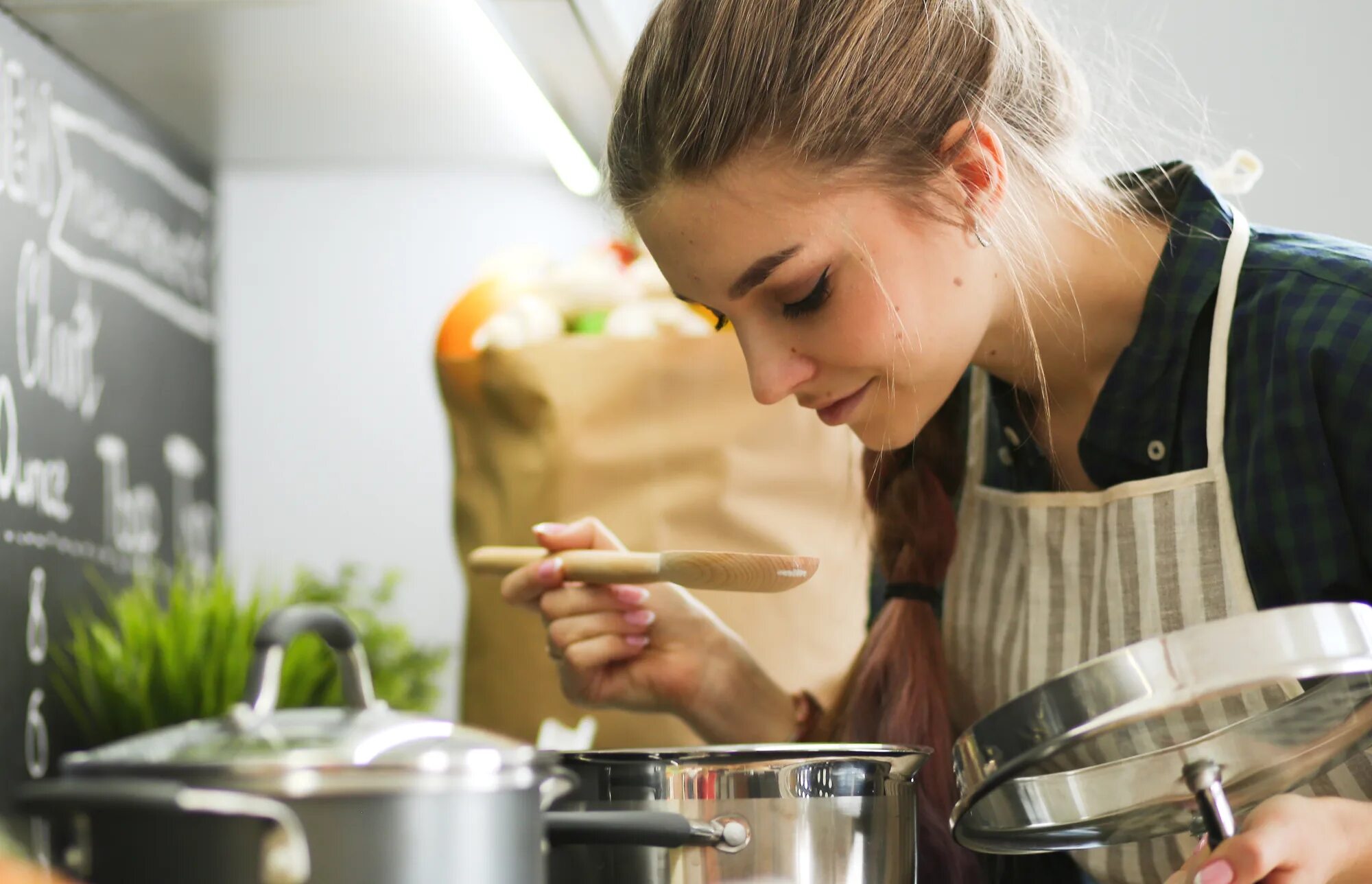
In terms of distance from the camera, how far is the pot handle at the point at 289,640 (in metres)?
0.47

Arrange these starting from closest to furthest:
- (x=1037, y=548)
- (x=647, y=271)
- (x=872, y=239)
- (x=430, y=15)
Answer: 1. (x=872, y=239)
2. (x=1037, y=548)
3. (x=430, y=15)
4. (x=647, y=271)

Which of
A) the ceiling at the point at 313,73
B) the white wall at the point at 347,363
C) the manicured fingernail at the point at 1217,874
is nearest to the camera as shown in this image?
the manicured fingernail at the point at 1217,874

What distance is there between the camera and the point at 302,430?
1.53m

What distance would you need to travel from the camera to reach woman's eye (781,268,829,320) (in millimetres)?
739

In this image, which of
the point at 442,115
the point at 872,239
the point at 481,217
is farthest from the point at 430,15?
the point at 872,239

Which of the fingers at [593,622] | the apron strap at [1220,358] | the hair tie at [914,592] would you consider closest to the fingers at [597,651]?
the fingers at [593,622]

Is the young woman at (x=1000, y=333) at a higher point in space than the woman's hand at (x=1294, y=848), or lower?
higher

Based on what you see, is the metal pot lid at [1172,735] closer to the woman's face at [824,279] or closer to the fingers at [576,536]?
the woman's face at [824,279]

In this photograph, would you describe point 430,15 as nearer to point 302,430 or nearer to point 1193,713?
point 302,430

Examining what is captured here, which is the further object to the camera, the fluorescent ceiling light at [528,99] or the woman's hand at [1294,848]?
the fluorescent ceiling light at [528,99]

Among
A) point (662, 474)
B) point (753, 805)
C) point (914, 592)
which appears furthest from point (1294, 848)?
point (662, 474)

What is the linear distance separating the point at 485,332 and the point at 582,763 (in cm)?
64

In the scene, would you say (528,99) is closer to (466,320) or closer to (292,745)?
(466,320)

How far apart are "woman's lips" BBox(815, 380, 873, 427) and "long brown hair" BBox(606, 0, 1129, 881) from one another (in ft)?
0.36
